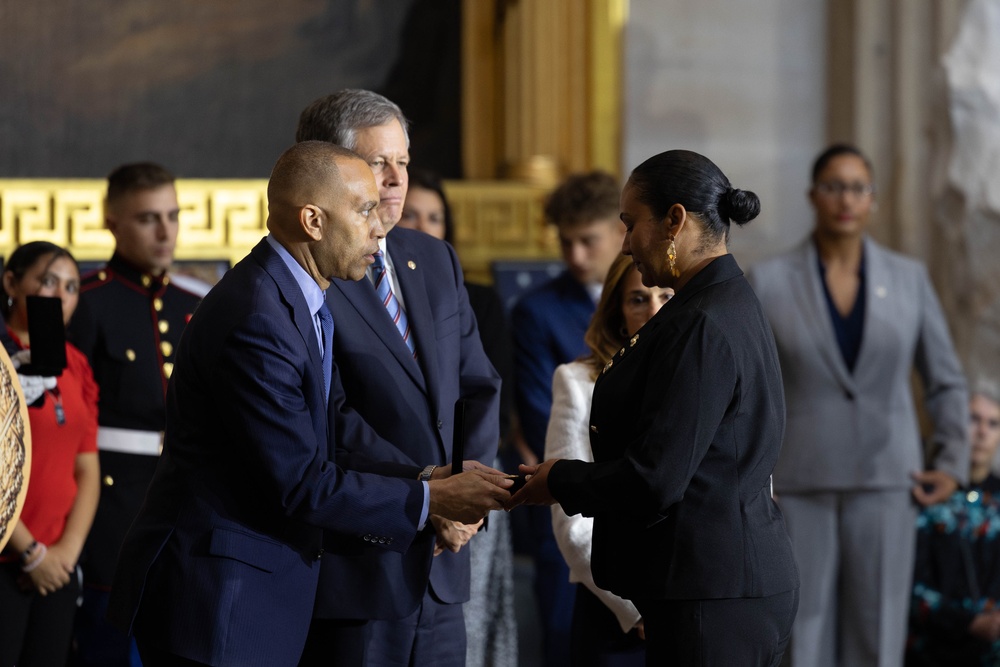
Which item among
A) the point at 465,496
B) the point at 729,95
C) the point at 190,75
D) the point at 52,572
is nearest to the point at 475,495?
the point at 465,496

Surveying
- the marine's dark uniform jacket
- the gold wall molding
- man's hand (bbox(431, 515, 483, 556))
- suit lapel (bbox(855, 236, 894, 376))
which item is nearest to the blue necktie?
man's hand (bbox(431, 515, 483, 556))

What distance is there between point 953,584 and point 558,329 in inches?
67.5

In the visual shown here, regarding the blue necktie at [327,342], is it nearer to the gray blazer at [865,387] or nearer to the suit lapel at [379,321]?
the suit lapel at [379,321]

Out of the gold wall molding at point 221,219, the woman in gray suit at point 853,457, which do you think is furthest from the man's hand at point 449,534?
the gold wall molding at point 221,219

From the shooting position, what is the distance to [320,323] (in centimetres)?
256

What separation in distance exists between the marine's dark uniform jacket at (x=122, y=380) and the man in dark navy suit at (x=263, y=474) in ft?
5.33

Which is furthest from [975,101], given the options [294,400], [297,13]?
[294,400]

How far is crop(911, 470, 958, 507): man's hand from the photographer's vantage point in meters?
4.40

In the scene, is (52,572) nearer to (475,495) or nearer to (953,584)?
(475,495)

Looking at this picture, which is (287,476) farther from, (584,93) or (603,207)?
(584,93)

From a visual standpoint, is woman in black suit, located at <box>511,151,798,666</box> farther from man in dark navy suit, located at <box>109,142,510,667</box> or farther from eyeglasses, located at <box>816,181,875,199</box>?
eyeglasses, located at <box>816,181,875,199</box>

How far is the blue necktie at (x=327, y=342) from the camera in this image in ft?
8.39

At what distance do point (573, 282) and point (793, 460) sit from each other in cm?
95

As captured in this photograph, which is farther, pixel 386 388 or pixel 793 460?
pixel 793 460
